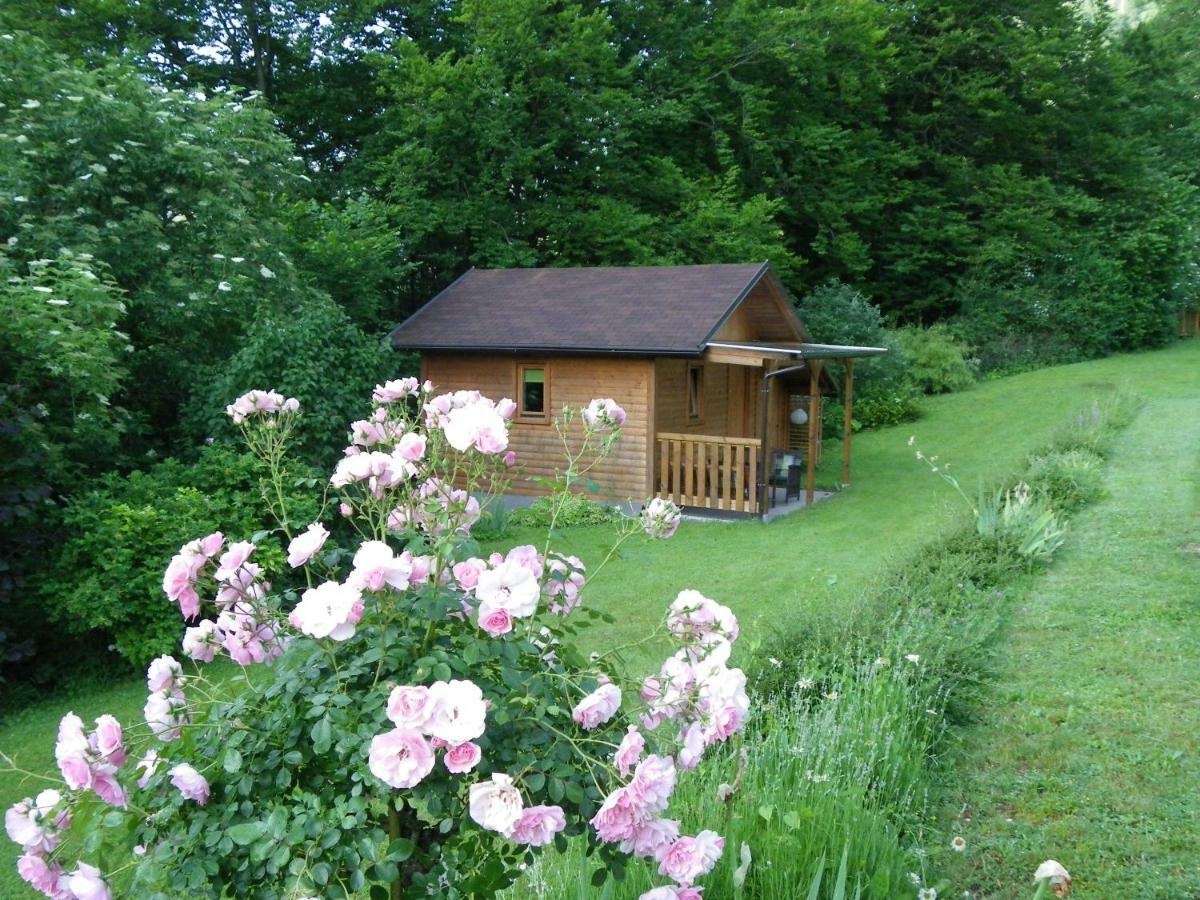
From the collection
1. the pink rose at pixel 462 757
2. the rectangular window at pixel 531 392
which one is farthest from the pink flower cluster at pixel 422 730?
the rectangular window at pixel 531 392

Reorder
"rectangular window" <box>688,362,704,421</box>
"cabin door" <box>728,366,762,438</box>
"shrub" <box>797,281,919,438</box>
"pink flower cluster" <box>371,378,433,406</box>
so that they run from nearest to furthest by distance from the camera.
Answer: "pink flower cluster" <box>371,378,433,406</box> < "rectangular window" <box>688,362,704,421</box> < "cabin door" <box>728,366,762,438</box> < "shrub" <box>797,281,919,438</box>

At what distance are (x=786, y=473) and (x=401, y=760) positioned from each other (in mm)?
14076

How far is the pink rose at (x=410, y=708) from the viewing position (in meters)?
1.94

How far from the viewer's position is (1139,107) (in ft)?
110

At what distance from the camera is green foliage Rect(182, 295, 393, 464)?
1059 centimetres

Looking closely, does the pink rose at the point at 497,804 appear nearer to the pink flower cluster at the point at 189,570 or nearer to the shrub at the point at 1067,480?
the pink flower cluster at the point at 189,570

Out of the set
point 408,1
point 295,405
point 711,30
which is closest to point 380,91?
point 408,1

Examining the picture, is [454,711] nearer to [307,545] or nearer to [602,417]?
[307,545]

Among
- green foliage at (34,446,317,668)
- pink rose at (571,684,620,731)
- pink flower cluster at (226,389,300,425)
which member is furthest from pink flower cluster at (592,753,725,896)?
green foliage at (34,446,317,668)

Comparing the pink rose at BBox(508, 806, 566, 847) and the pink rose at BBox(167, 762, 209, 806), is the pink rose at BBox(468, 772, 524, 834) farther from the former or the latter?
the pink rose at BBox(167, 762, 209, 806)

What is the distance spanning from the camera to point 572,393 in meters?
15.2

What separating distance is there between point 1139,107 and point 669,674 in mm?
37608

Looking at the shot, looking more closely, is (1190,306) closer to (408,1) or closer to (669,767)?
(408,1)

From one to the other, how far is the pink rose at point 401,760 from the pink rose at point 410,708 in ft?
0.05
